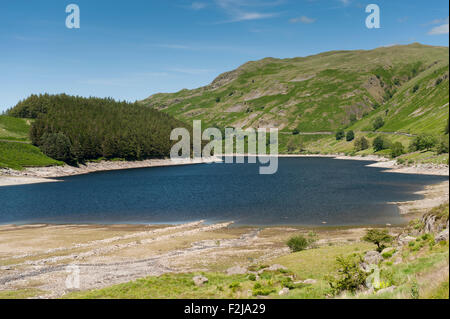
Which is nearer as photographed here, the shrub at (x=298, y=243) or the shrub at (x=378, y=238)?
the shrub at (x=378, y=238)

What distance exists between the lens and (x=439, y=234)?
79.4 ft

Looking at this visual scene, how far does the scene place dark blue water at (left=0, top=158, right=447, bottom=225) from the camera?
72625mm

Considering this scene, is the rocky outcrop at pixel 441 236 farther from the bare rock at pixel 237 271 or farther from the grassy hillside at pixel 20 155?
the grassy hillside at pixel 20 155

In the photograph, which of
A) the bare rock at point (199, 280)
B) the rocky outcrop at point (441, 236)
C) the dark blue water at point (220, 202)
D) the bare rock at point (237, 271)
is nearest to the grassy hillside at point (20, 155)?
the dark blue water at point (220, 202)

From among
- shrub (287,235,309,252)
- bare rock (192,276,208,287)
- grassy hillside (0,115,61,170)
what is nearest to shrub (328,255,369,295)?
bare rock (192,276,208,287)

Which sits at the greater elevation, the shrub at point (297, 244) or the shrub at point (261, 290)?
the shrub at point (261, 290)

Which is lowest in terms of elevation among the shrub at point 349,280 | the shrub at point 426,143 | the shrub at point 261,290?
the shrub at point 261,290

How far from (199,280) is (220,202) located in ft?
195

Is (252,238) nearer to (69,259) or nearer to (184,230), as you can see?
(184,230)

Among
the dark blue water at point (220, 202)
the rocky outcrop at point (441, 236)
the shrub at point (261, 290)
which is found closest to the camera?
the rocky outcrop at point (441, 236)

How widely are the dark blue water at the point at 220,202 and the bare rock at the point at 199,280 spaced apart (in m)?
35.2

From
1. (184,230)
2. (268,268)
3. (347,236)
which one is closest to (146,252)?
(184,230)

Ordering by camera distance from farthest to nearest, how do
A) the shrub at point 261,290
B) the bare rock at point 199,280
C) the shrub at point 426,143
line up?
the shrub at point 426,143 → the bare rock at point 199,280 → the shrub at point 261,290

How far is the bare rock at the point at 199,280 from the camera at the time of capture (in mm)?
32000
